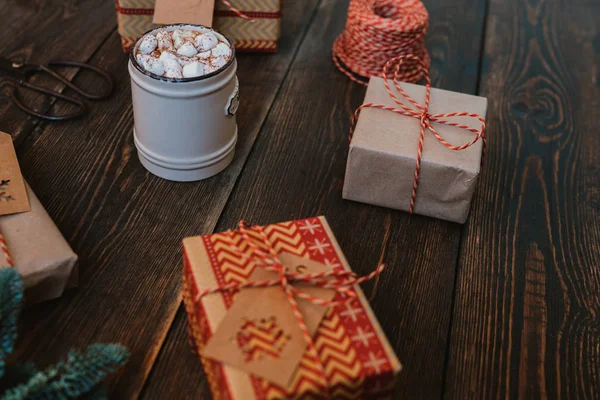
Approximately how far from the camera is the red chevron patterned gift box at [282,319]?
67 centimetres

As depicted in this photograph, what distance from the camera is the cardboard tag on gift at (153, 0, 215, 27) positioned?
1.20 metres

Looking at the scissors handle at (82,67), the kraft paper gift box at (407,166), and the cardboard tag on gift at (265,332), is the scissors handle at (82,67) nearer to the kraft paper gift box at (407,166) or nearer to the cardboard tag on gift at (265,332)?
the kraft paper gift box at (407,166)

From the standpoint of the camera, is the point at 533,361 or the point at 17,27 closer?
the point at 533,361

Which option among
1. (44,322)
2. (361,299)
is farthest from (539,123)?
Result: (44,322)

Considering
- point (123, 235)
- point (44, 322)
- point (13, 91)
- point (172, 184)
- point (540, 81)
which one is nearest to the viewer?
point (44, 322)

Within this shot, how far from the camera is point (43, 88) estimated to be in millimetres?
1213

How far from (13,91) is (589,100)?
1.18 metres

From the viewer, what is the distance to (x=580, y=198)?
45.4 inches

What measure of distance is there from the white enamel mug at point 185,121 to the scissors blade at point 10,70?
32cm

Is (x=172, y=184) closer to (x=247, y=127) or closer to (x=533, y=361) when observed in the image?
(x=247, y=127)

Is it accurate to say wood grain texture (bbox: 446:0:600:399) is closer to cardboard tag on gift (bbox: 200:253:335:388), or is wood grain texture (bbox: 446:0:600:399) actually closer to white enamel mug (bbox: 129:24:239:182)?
cardboard tag on gift (bbox: 200:253:335:388)

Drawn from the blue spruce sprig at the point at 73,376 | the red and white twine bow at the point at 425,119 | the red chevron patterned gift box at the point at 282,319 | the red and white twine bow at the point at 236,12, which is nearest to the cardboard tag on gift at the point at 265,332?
the red chevron patterned gift box at the point at 282,319

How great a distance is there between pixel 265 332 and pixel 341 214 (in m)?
0.40

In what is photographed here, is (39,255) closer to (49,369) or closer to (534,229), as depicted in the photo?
(49,369)
